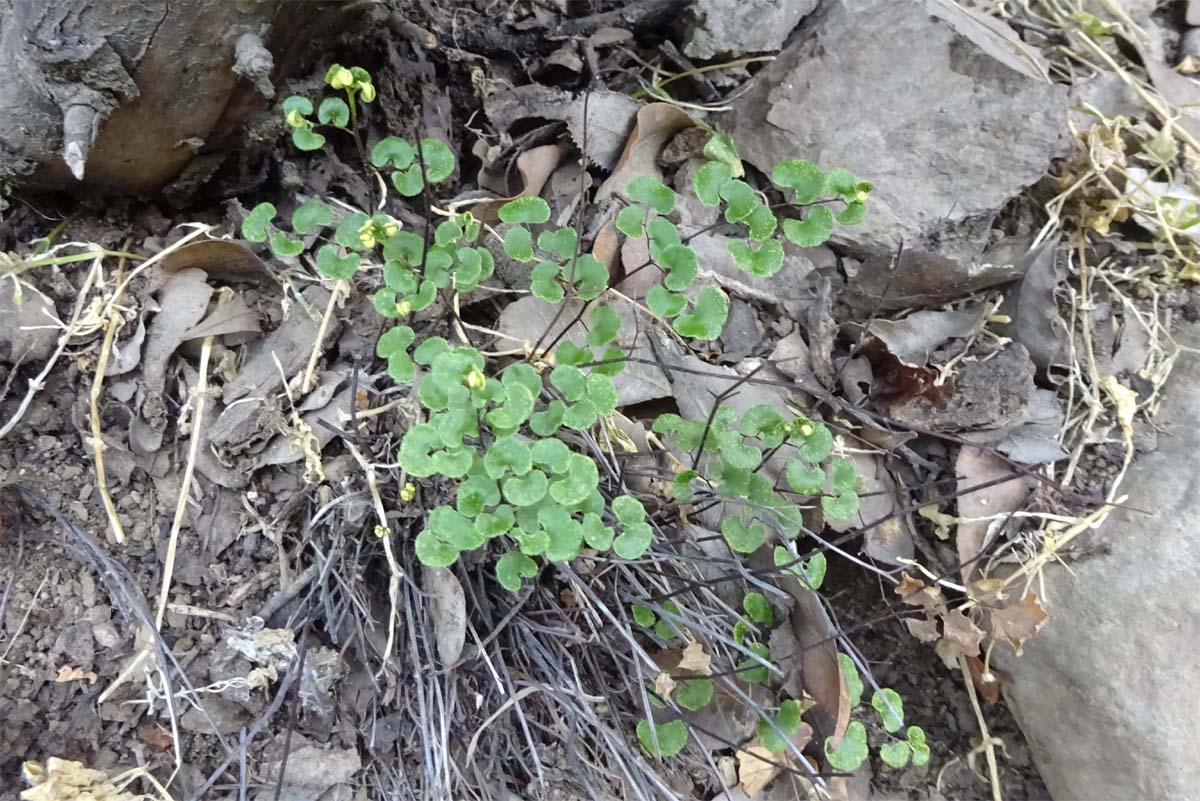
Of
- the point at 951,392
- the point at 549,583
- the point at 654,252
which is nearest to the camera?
the point at 654,252

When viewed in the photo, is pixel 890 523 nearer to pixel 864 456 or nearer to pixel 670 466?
pixel 864 456

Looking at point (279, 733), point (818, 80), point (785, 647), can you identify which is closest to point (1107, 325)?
point (818, 80)

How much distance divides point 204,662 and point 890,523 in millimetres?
1321

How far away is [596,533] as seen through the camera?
4.10 ft

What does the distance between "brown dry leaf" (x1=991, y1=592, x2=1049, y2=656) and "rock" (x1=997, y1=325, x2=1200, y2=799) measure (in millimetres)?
164

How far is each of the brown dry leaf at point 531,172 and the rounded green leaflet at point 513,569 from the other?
71 centimetres

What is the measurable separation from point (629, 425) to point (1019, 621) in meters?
0.81

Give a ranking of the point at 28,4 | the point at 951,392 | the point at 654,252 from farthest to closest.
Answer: the point at 951,392 < the point at 654,252 < the point at 28,4

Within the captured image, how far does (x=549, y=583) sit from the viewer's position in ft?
4.95

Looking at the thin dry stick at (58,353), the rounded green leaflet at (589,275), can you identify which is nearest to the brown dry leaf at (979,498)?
the rounded green leaflet at (589,275)

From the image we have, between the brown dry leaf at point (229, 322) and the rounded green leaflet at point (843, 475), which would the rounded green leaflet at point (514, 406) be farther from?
the brown dry leaf at point (229, 322)

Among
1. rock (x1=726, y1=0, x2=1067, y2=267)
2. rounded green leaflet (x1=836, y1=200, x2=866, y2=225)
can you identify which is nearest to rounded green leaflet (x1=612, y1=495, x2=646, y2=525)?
rounded green leaflet (x1=836, y1=200, x2=866, y2=225)

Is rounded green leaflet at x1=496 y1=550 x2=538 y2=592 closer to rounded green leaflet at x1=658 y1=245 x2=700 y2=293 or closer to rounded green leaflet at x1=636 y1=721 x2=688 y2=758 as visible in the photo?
rounded green leaflet at x1=636 y1=721 x2=688 y2=758

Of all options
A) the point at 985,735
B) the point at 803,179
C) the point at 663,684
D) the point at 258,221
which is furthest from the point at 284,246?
the point at 985,735
